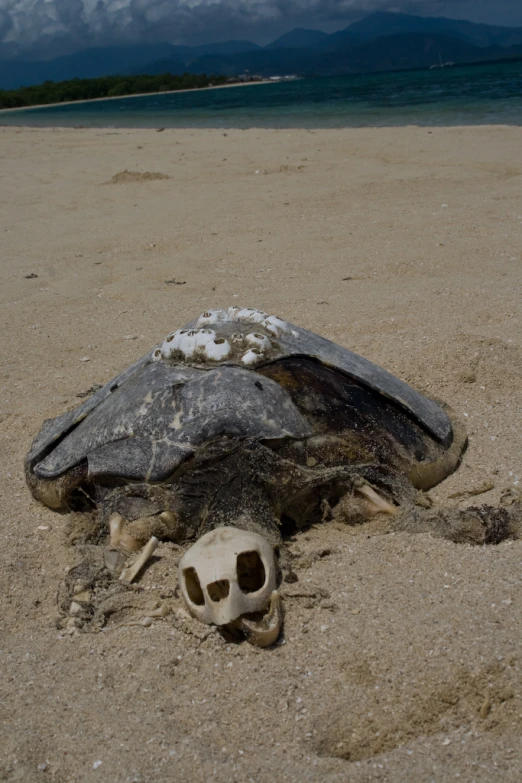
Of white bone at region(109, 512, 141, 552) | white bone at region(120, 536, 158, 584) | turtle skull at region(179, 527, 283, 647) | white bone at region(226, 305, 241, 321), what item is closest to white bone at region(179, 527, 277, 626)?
turtle skull at region(179, 527, 283, 647)

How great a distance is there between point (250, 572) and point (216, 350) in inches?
42.9

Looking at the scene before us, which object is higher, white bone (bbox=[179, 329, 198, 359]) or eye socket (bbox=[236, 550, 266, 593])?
white bone (bbox=[179, 329, 198, 359])

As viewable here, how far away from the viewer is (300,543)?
2.89 meters

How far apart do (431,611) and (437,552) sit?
36 cm

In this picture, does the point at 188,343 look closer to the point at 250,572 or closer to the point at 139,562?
the point at 139,562

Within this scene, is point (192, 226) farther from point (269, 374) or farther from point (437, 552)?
point (437, 552)

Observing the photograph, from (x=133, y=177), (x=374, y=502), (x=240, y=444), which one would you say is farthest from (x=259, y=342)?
(x=133, y=177)

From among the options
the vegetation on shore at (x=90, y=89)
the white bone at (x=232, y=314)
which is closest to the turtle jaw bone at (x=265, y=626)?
the white bone at (x=232, y=314)

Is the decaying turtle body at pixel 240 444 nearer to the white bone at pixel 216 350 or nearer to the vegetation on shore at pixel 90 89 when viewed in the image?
the white bone at pixel 216 350

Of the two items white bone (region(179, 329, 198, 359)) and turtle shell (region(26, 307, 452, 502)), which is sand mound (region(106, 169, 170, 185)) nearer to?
turtle shell (region(26, 307, 452, 502))

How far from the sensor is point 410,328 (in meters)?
5.14

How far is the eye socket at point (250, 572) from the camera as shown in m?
2.47

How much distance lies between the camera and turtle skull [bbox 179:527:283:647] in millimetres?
2316

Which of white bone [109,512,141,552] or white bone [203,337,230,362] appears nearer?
white bone [109,512,141,552]
